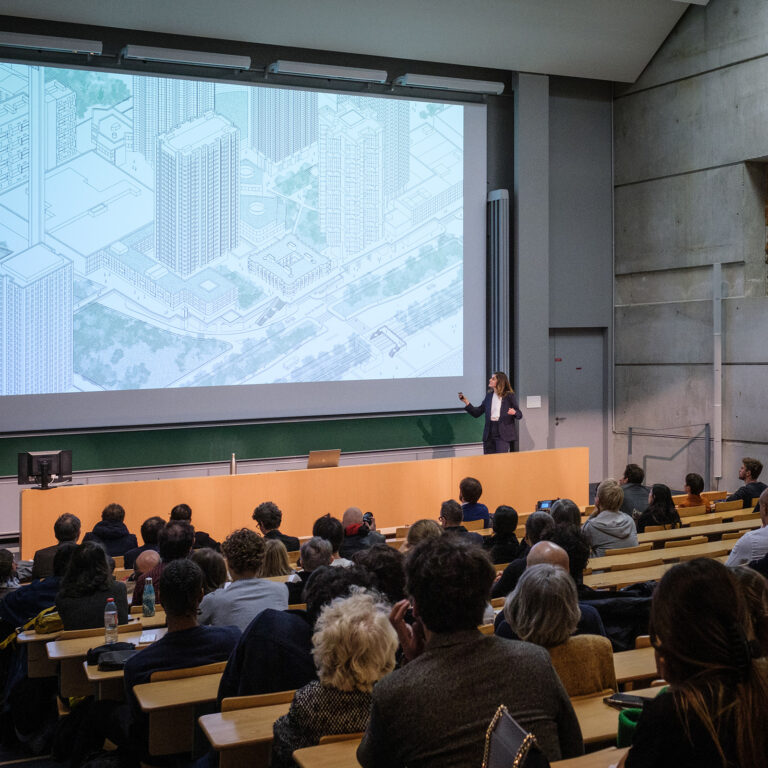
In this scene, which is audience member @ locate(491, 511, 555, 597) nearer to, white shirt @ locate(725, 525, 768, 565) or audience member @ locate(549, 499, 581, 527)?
audience member @ locate(549, 499, 581, 527)

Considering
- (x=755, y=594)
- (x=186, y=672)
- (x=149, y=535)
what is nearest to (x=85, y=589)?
(x=186, y=672)

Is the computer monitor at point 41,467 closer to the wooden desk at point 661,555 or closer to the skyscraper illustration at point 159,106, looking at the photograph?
the skyscraper illustration at point 159,106

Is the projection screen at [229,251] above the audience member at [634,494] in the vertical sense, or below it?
above

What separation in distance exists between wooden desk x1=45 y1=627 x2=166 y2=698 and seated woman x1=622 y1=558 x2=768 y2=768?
106 inches

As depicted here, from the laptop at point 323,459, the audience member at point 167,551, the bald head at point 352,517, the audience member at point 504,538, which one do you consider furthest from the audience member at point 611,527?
the laptop at point 323,459

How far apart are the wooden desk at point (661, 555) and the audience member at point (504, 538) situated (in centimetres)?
47

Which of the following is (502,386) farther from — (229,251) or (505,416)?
(229,251)

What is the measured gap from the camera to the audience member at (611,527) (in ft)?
19.4

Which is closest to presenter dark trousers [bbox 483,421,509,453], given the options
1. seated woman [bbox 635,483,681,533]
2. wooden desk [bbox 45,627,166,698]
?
seated woman [bbox 635,483,681,533]

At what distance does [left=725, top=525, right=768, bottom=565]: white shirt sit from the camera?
469cm

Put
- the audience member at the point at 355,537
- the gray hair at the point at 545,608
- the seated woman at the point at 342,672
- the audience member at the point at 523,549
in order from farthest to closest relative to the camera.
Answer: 1. the audience member at the point at 355,537
2. the audience member at the point at 523,549
3. the gray hair at the point at 545,608
4. the seated woman at the point at 342,672

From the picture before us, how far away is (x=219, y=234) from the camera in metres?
9.55

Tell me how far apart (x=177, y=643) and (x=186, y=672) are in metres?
0.14

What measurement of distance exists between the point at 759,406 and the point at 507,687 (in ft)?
31.1
